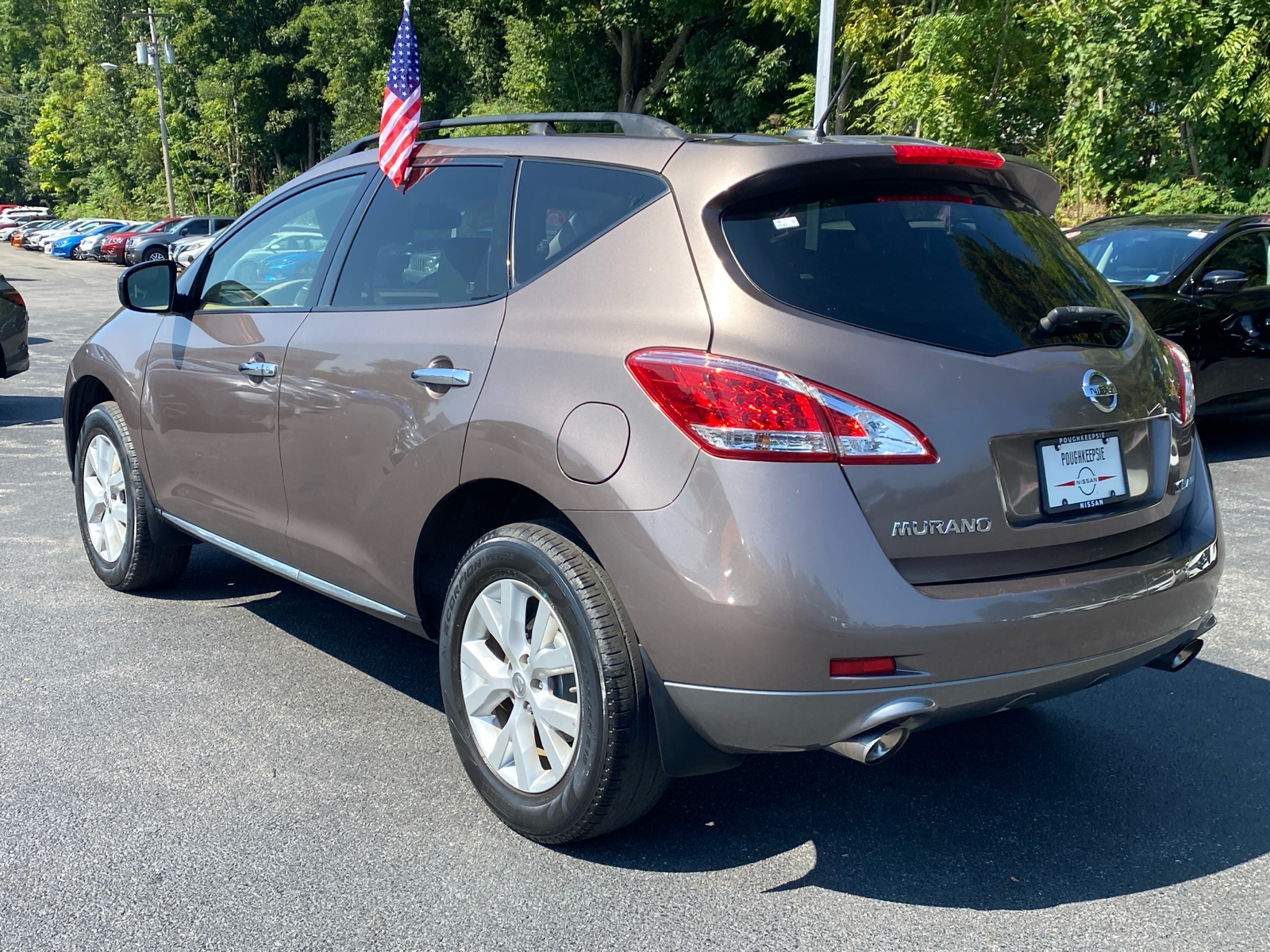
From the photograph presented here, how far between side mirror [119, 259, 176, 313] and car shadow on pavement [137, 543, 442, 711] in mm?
1269

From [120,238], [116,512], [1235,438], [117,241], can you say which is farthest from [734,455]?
[120,238]

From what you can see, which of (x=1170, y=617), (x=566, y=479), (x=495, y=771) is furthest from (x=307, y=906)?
(x=1170, y=617)

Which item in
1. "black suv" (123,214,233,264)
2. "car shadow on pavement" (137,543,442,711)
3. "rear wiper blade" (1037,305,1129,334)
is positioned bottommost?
"black suv" (123,214,233,264)

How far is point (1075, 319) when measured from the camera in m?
3.00

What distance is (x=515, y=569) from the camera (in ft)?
9.80

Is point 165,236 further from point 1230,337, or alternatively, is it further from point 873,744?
point 873,744

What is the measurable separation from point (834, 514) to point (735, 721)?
0.50 meters

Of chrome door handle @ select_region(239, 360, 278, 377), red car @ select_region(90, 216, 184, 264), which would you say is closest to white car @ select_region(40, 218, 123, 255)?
red car @ select_region(90, 216, 184, 264)

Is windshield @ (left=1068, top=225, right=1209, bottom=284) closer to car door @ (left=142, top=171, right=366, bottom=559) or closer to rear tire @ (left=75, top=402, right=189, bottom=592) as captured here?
car door @ (left=142, top=171, right=366, bottom=559)

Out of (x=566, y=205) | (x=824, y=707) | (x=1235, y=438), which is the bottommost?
(x=1235, y=438)

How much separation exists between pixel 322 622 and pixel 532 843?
206 cm

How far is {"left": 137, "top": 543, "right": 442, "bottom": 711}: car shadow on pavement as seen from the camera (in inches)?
170

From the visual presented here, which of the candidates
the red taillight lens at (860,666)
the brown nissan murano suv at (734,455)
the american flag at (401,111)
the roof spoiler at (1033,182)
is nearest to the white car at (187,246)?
the american flag at (401,111)

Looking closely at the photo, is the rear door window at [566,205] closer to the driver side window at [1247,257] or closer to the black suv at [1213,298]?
the black suv at [1213,298]
